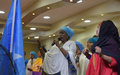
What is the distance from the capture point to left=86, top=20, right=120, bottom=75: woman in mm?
1685

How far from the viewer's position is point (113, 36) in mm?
1843

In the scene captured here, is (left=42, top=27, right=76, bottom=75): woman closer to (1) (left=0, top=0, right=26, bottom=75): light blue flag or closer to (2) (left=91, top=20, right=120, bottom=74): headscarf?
(2) (left=91, top=20, right=120, bottom=74): headscarf

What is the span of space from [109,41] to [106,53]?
0.46 feet

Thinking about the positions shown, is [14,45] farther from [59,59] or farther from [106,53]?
[59,59]

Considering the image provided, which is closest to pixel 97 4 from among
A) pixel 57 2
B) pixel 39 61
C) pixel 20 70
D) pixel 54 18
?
pixel 57 2

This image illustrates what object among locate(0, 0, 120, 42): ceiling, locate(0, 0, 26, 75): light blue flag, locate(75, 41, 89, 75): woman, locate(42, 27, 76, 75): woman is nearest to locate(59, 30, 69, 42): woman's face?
locate(42, 27, 76, 75): woman

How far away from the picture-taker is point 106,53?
170cm

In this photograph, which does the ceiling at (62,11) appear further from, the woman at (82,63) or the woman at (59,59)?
the woman at (59,59)

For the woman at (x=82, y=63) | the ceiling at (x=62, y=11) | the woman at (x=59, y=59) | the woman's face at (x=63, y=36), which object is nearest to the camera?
the woman at (x=59, y=59)

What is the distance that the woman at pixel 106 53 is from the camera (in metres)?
1.68

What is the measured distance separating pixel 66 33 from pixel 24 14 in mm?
4369

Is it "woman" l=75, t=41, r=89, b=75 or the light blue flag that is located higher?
the light blue flag

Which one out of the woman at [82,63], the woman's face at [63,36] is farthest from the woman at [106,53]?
the woman at [82,63]

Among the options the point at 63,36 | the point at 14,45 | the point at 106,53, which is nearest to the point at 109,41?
the point at 106,53
